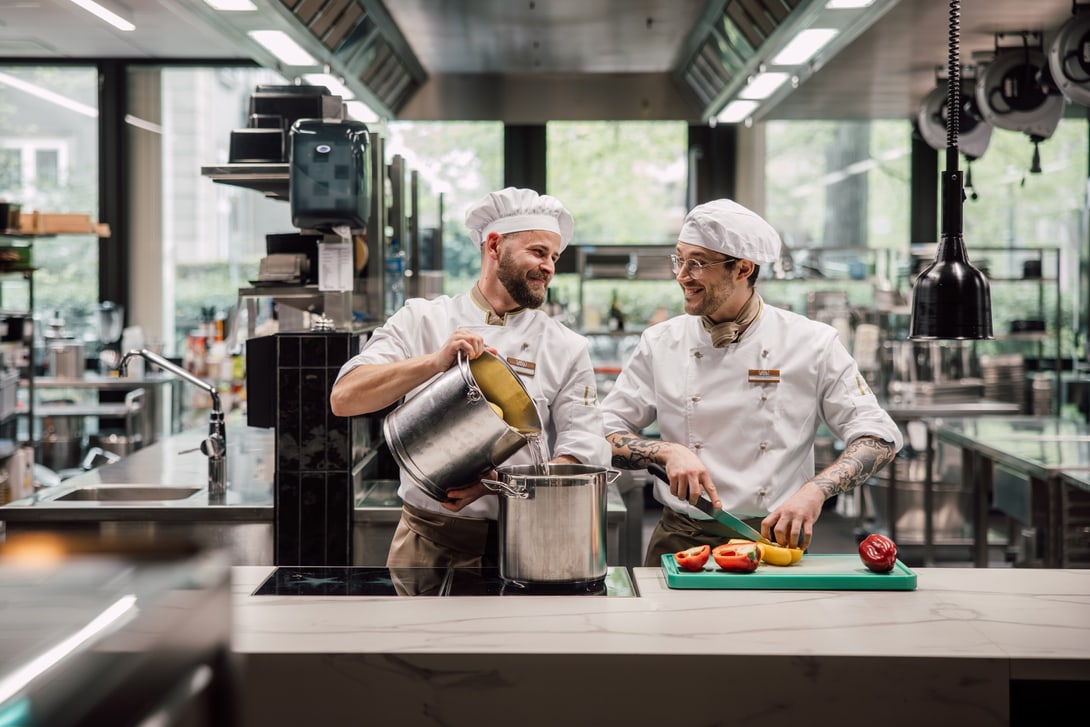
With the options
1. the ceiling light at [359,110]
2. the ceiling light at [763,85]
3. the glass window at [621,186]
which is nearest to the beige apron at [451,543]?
the ceiling light at [763,85]

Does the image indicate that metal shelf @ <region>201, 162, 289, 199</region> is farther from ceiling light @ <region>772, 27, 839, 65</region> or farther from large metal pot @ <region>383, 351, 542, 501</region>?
ceiling light @ <region>772, 27, 839, 65</region>

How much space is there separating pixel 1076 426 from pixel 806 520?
3.52 metres

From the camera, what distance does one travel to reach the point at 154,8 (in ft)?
19.4

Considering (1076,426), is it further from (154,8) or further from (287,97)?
(154,8)

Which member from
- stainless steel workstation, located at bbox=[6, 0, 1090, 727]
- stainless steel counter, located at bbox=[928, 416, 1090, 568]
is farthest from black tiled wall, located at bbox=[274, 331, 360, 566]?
stainless steel counter, located at bbox=[928, 416, 1090, 568]

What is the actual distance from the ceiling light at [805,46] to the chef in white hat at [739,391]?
157 cm

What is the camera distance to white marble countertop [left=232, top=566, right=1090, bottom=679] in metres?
1.46

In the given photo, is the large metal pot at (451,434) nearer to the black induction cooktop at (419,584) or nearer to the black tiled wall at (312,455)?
the black induction cooktop at (419,584)

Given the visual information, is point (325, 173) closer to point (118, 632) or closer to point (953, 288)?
point (953, 288)

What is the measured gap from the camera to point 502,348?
2375 millimetres

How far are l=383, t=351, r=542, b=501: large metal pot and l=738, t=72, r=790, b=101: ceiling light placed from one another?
302 cm

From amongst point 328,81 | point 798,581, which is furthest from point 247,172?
point 798,581

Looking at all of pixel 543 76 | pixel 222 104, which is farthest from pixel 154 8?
pixel 543 76

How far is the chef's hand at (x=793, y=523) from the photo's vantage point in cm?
194
